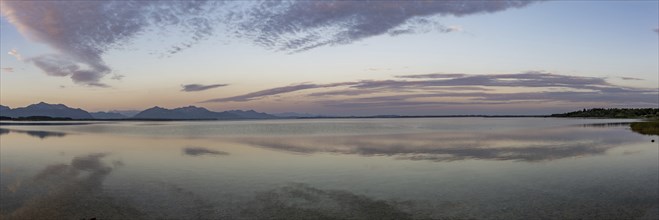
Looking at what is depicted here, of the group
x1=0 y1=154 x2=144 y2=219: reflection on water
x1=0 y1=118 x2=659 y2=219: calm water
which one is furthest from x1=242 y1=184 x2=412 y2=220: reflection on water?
x1=0 y1=154 x2=144 y2=219: reflection on water

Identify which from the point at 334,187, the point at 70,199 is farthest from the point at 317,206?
the point at 70,199

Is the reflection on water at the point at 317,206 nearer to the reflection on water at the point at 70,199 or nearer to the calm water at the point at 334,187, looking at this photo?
the calm water at the point at 334,187

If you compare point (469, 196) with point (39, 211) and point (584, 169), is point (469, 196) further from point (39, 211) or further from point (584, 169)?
point (39, 211)

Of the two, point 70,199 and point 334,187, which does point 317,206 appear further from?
point 70,199

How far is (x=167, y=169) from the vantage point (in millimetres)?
30891

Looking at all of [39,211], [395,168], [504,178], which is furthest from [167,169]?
[504,178]

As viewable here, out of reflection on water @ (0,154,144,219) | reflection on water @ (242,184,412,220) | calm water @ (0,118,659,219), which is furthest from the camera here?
calm water @ (0,118,659,219)

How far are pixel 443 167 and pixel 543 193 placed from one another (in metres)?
9.79

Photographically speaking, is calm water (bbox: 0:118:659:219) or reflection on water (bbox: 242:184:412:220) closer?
reflection on water (bbox: 242:184:412:220)

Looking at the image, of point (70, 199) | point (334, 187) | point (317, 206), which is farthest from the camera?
point (334, 187)

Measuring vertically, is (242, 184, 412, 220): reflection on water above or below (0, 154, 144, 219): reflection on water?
below

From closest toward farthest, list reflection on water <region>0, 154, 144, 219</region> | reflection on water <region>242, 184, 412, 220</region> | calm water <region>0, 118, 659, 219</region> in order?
reflection on water <region>242, 184, 412, 220</region> < reflection on water <region>0, 154, 144, 219</region> < calm water <region>0, 118, 659, 219</region>

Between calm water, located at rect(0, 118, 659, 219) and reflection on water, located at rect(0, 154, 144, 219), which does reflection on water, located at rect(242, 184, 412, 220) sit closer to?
calm water, located at rect(0, 118, 659, 219)

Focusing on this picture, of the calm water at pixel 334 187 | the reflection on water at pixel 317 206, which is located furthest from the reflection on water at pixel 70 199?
the reflection on water at pixel 317 206
